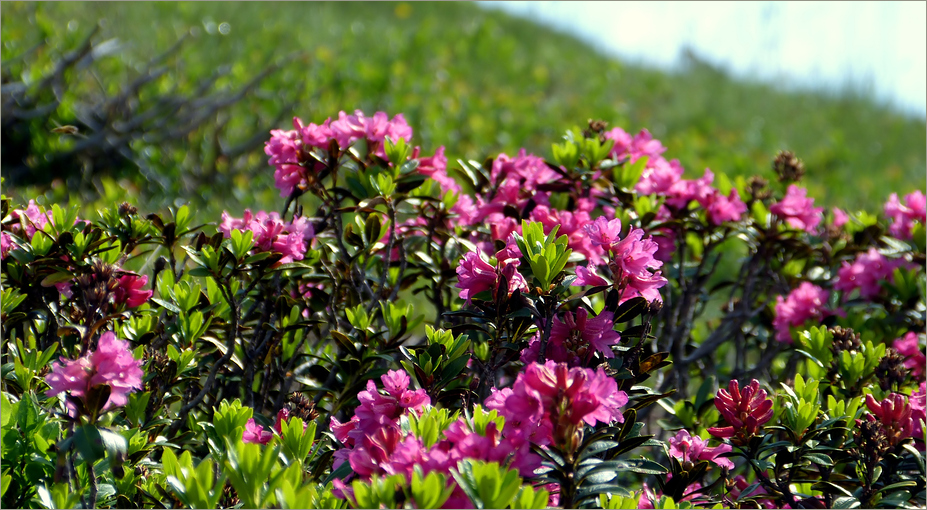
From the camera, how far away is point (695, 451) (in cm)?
142

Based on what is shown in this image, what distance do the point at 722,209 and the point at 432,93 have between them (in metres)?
5.10

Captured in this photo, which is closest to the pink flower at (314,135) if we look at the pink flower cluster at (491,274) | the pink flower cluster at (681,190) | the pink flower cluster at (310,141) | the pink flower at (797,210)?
the pink flower cluster at (310,141)

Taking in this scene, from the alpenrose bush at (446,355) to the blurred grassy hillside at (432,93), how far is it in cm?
203

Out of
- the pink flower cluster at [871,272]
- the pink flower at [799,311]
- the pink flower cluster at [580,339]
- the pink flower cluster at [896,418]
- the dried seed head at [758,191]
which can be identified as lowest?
the pink flower cluster at [896,418]

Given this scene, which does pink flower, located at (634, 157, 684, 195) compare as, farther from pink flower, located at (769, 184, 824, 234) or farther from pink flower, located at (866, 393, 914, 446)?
pink flower, located at (866, 393, 914, 446)

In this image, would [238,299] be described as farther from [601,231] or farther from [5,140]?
[5,140]

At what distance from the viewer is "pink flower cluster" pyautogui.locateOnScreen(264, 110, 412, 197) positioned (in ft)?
5.88

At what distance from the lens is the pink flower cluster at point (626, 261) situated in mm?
1341

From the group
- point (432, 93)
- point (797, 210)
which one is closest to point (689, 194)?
point (797, 210)

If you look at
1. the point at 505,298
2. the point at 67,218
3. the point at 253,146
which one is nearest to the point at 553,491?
the point at 505,298

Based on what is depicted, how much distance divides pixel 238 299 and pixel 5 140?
3461mm

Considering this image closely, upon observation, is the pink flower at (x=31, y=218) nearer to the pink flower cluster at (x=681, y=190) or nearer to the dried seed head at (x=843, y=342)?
the pink flower cluster at (x=681, y=190)

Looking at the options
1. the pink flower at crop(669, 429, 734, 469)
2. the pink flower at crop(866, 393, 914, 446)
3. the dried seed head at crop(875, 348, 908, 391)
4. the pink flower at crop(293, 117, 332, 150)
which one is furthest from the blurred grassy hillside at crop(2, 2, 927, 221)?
the pink flower at crop(866, 393, 914, 446)

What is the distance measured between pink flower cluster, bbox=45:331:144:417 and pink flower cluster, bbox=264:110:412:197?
2.45 ft
